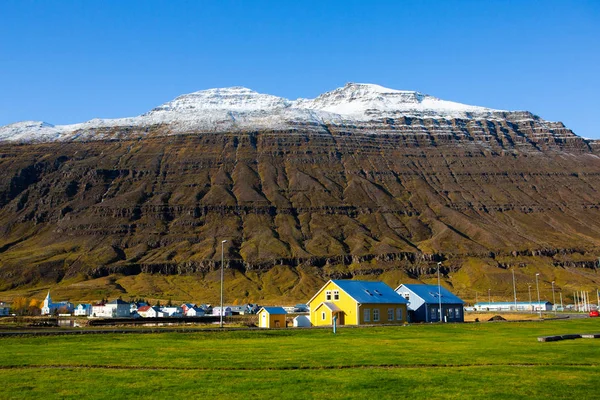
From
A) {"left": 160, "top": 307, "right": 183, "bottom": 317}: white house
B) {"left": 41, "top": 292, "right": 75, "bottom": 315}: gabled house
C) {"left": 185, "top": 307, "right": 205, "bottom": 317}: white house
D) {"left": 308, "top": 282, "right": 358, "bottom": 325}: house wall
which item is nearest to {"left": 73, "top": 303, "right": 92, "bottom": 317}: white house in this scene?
{"left": 41, "top": 292, "right": 75, "bottom": 315}: gabled house

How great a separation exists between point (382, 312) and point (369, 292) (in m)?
3.21

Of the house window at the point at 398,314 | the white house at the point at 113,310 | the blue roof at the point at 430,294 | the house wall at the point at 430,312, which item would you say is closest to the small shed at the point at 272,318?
the house window at the point at 398,314

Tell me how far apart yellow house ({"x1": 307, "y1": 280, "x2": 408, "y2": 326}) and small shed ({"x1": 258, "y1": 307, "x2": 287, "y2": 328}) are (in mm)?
3998

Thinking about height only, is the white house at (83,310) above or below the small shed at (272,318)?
above

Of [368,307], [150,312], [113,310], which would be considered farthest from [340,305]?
[113,310]

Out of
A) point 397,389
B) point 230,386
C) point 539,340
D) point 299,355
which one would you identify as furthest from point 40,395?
point 539,340

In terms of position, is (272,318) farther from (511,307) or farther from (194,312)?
(511,307)

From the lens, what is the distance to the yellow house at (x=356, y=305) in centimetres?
7794

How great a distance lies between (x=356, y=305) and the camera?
7725cm

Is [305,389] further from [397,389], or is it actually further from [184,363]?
[184,363]

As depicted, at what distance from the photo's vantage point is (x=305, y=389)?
22484 millimetres

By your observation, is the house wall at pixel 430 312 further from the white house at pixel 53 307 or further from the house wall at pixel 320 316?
the white house at pixel 53 307

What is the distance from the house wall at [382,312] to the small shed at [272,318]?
11038mm

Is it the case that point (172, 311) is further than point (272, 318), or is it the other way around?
point (172, 311)
